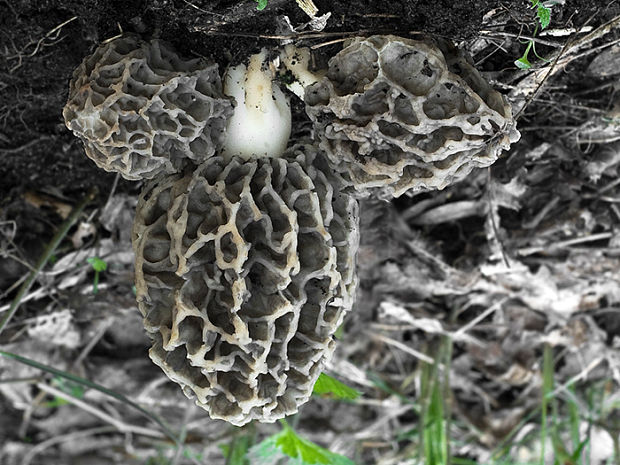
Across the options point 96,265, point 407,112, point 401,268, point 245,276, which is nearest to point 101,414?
point 96,265

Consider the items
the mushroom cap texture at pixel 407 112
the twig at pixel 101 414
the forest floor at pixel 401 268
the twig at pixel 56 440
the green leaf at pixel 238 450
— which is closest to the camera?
the mushroom cap texture at pixel 407 112

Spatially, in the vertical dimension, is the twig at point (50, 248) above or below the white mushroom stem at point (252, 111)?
below

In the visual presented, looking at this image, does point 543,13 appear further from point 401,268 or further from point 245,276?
point 401,268

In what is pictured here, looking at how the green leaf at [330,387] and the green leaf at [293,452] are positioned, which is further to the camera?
the green leaf at [293,452]

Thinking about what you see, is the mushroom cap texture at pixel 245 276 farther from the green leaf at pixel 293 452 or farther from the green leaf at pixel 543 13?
the green leaf at pixel 293 452

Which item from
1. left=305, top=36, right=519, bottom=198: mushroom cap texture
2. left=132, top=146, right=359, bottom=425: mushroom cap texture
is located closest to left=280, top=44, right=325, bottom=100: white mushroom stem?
left=305, top=36, right=519, bottom=198: mushroom cap texture

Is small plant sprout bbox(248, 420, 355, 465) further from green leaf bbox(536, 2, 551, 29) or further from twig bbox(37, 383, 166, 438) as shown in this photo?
green leaf bbox(536, 2, 551, 29)

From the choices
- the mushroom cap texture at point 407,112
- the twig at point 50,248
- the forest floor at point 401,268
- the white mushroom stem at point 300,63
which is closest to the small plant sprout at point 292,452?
the forest floor at point 401,268
